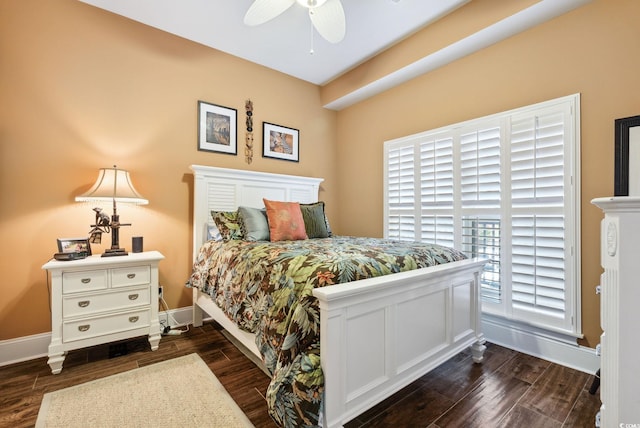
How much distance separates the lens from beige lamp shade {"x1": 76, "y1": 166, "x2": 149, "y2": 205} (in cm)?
217

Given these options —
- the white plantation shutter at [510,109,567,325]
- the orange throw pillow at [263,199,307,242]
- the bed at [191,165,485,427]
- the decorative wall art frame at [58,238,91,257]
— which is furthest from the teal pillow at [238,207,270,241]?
the white plantation shutter at [510,109,567,325]

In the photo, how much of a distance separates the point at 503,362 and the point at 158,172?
3393 mm

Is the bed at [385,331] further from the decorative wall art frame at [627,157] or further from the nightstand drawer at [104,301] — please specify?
the decorative wall art frame at [627,157]

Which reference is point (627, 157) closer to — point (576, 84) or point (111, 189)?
point (576, 84)

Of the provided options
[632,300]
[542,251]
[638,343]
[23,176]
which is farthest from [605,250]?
[23,176]

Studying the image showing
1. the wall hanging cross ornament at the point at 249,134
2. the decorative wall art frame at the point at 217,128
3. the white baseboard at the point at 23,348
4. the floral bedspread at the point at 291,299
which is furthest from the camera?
the wall hanging cross ornament at the point at 249,134

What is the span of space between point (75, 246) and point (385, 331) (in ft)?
7.70

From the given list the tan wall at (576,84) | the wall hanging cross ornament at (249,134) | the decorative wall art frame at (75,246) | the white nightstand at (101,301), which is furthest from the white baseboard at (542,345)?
the decorative wall art frame at (75,246)

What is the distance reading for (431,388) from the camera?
5.91 ft

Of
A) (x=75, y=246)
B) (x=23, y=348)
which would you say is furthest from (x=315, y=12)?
(x=23, y=348)

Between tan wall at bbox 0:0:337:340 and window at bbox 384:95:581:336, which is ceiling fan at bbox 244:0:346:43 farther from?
window at bbox 384:95:581:336

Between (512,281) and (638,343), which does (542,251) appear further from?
(638,343)

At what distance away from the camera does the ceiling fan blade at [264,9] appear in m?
1.94

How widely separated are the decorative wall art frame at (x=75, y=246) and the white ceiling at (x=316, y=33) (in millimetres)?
2026
